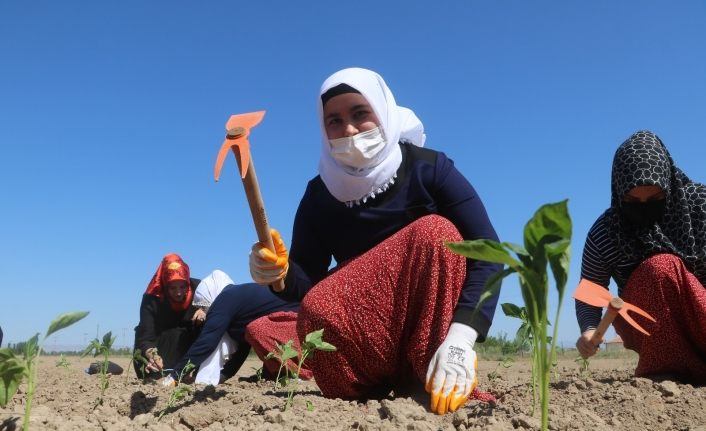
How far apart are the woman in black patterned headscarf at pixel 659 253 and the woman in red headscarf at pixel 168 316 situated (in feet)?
10.9

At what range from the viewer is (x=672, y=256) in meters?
3.29

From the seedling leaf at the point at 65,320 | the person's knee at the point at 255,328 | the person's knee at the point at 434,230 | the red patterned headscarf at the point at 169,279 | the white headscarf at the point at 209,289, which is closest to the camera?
the seedling leaf at the point at 65,320

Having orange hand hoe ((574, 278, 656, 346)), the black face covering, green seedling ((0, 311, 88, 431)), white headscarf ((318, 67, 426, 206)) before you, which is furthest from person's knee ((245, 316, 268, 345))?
orange hand hoe ((574, 278, 656, 346))

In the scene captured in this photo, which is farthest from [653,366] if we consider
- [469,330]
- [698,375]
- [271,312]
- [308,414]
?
[271,312]

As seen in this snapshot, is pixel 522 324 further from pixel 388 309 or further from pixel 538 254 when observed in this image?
pixel 538 254

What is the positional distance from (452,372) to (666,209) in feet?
5.42

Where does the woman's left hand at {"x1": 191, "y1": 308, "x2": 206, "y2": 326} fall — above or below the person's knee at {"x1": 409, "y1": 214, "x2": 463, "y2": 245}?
below

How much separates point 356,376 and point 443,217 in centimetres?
75

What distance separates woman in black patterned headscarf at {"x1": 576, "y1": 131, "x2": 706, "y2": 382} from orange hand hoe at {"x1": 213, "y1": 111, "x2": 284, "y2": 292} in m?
1.62

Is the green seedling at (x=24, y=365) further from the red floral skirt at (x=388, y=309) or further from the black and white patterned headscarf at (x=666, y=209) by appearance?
the black and white patterned headscarf at (x=666, y=209)

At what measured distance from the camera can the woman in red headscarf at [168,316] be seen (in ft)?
18.1

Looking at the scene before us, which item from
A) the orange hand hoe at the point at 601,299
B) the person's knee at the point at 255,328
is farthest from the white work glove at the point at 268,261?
the person's knee at the point at 255,328

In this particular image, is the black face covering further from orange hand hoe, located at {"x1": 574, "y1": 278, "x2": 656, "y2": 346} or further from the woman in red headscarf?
the woman in red headscarf

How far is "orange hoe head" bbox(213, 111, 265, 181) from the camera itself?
2234 millimetres
